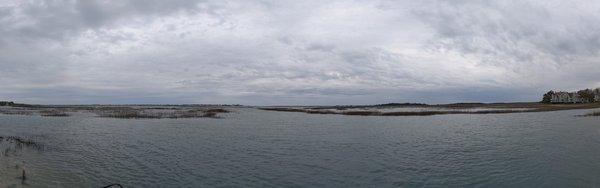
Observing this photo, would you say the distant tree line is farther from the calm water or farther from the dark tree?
the calm water

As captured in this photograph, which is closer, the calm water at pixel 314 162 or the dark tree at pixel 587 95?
the calm water at pixel 314 162

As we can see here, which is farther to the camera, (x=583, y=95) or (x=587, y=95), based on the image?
(x=583, y=95)

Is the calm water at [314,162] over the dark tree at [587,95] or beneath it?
beneath

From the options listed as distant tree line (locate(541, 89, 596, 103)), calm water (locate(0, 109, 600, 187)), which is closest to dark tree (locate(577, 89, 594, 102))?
distant tree line (locate(541, 89, 596, 103))

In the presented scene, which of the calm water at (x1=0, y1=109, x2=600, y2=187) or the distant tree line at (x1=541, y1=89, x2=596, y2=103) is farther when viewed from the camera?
the distant tree line at (x1=541, y1=89, x2=596, y2=103)

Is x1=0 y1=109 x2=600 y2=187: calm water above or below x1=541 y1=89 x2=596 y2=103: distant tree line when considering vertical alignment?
below

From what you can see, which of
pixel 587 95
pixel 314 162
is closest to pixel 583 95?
pixel 587 95

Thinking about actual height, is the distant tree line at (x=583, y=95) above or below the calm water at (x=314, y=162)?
above

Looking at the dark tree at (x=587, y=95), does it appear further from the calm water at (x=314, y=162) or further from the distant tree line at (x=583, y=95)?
the calm water at (x=314, y=162)

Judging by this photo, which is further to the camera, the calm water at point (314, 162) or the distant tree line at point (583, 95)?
the distant tree line at point (583, 95)

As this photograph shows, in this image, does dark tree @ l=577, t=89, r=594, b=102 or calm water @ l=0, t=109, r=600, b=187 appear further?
dark tree @ l=577, t=89, r=594, b=102

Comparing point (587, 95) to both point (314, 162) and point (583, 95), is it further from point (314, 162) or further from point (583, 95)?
point (314, 162)

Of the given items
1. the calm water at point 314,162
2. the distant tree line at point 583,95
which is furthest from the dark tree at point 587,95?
the calm water at point 314,162

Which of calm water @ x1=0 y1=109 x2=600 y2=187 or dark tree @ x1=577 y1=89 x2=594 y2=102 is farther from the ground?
dark tree @ x1=577 y1=89 x2=594 y2=102
